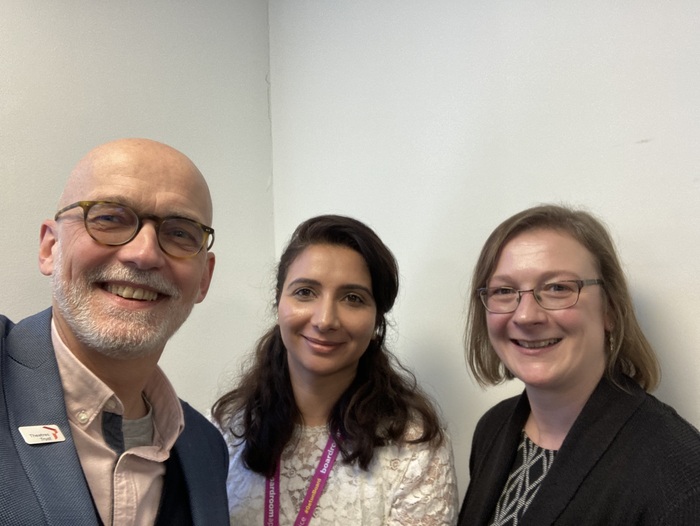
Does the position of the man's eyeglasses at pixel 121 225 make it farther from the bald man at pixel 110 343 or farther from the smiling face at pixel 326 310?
the smiling face at pixel 326 310

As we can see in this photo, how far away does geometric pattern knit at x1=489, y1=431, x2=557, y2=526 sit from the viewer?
1618 mm

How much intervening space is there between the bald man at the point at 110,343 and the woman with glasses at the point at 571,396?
896 millimetres

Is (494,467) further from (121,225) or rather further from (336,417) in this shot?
(121,225)

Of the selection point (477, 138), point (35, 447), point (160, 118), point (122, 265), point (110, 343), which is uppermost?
point (160, 118)

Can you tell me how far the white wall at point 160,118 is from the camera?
2174 millimetres

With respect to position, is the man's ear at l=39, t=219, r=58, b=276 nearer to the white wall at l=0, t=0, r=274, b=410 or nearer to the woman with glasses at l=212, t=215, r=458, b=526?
the woman with glasses at l=212, t=215, r=458, b=526

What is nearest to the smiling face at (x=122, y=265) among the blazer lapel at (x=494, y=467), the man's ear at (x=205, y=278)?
the man's ear at (x=205, y=278)

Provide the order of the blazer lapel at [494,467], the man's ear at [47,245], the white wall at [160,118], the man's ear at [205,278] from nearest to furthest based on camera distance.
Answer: the man's ear at [47,245], the man's ear at [205,278], the blazer lapel at [494,467], the white wall at [160,118]

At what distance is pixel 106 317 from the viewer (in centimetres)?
127

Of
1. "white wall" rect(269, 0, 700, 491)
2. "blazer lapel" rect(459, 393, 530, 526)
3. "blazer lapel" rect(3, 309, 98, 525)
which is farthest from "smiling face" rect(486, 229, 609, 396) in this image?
"blazer lapel" rect(3, 309, 98, 525)

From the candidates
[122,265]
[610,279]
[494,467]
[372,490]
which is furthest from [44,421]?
[610,279]

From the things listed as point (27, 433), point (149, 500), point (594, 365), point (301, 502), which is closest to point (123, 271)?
point (27, 433)

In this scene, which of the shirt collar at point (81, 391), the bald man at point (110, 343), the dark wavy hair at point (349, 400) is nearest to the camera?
the bald man at point (110, 343)

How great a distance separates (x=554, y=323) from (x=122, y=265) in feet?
3.88
